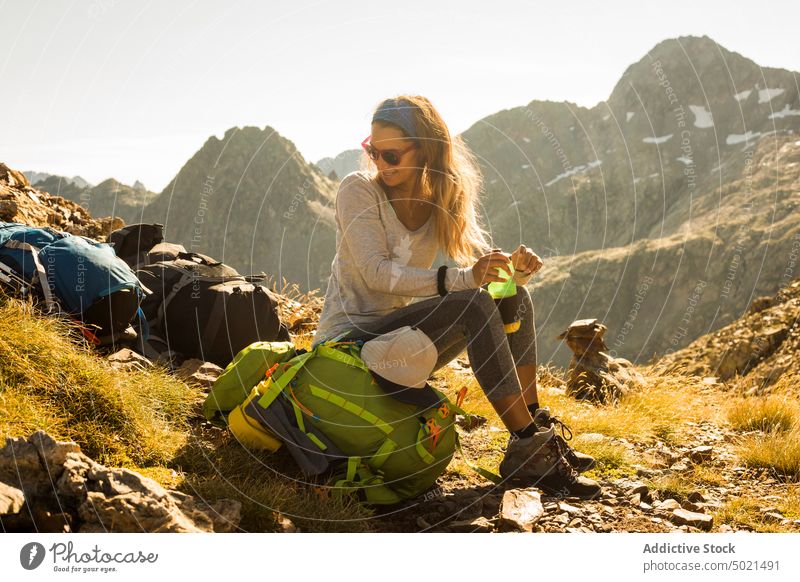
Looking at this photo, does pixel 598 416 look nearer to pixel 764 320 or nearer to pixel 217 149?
pixel 764 320

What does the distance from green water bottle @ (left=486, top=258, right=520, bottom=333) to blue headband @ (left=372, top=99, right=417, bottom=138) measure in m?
0.98

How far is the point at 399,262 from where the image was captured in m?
4.08

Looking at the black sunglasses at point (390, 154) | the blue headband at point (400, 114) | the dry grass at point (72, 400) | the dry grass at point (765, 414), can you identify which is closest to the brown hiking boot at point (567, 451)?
the black sunglasses at point (390, 154)

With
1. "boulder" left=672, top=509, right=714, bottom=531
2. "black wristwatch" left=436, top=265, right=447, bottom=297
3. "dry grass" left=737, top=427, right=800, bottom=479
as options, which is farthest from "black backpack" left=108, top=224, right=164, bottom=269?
"dry grass" left=737, top=427, right=800, bottom=479

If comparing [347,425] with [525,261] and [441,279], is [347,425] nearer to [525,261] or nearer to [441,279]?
[441,279]

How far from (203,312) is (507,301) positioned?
2615 mm

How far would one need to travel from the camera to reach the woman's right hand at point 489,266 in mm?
3588

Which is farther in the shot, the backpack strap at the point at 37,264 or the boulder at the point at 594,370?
the boulder at the point at 594,370

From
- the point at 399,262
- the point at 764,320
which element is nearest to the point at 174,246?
the point at 399,262

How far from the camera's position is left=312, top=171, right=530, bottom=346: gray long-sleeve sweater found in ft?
12.1

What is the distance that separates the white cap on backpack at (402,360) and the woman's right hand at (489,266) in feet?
1.39

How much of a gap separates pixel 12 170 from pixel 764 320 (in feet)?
45.3

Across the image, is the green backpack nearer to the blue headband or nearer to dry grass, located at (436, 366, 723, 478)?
dry grass, located at (436, 366, 723, 478)

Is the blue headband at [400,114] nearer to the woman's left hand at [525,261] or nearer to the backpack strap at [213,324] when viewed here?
the woman's left hand at [525,261]
